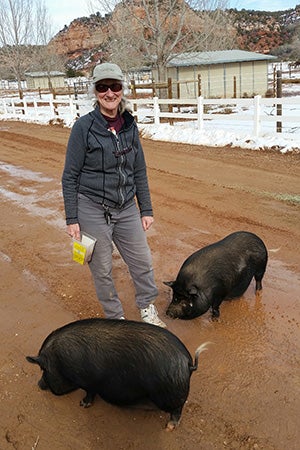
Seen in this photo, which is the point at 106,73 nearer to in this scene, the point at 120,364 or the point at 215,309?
the point at 120,364

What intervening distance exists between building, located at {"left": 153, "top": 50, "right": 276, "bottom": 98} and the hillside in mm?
72055

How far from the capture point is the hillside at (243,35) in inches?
4070

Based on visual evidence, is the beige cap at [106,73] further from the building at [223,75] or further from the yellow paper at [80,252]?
the building at [223,75]

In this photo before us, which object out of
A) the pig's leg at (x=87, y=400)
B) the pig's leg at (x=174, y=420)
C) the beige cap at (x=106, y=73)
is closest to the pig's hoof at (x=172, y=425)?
the pig's leg at (x=174, y=420)

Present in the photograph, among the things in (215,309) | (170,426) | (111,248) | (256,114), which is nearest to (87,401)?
(170,426)

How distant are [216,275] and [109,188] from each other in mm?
1114

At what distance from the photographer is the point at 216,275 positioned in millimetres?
3387

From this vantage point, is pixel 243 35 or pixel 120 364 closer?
pixel 120 364

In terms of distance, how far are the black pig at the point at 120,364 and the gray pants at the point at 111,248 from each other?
1.54 ft

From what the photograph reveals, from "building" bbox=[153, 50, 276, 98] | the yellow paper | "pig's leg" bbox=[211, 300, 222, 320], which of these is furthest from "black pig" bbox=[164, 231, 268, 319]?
"building" bbox=[153, 50, 276, 98]

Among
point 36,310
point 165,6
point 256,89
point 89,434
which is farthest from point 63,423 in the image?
point 256,89

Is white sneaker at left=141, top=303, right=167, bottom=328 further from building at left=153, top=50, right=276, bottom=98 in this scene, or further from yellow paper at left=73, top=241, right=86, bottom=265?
building at left=153, top=50, right=276, bottom=98

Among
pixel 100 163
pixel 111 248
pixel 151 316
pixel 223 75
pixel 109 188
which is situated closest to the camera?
pixel 100 163

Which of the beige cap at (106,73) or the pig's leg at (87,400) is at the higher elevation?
the beige cap at (106,73)
